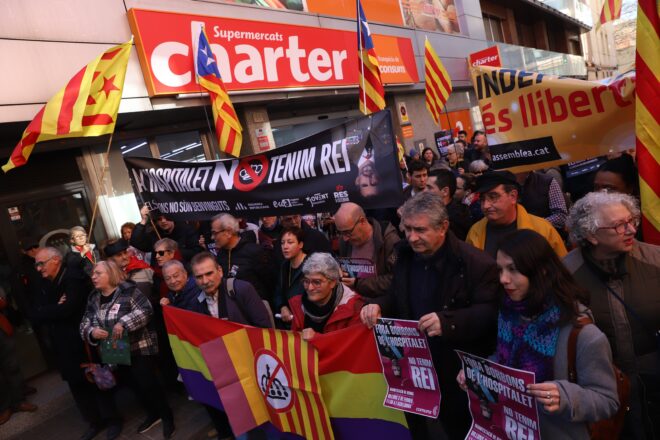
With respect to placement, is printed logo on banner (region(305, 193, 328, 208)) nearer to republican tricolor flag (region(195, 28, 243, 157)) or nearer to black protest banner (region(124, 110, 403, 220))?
black protest banner (region(124, 110, 403, 220))

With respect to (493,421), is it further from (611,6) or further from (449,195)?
(611,6)

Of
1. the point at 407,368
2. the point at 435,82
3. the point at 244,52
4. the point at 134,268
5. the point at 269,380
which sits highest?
the point at 244,52

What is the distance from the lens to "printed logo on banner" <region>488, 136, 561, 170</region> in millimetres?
3429

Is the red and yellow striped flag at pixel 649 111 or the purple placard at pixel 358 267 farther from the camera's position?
the purple placard at pixel 358 267

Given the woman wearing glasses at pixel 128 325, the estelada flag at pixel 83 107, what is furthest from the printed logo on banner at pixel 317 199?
the estelada flag at pixel 83 107

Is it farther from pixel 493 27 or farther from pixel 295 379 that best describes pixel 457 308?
pixel 493 27

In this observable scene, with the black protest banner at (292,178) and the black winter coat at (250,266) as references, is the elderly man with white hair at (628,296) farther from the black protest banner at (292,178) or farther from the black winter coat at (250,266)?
the black winter coat at (250,266)

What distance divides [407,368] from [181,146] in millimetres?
7538

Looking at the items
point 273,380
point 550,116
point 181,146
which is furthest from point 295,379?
point 181,146

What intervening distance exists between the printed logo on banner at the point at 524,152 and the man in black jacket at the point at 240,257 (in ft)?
7.80

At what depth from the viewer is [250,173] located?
4004 millimetres

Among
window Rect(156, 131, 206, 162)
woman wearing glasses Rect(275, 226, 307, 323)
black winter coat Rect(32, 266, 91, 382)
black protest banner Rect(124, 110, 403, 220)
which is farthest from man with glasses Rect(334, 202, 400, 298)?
window Rect(156, 131, 206, 162)

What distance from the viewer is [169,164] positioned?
4.48 m

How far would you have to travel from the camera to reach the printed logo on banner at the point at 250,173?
12.9ft
